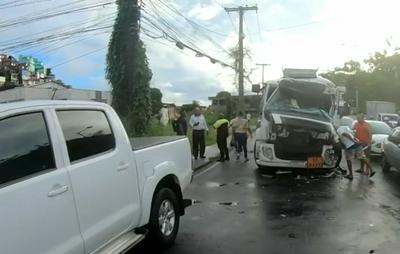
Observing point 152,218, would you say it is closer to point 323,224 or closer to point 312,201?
point 323,224

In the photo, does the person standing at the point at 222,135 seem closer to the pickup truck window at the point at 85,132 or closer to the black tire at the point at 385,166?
the black tire at the point at 385,166

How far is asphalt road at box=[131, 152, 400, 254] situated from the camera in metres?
7.47

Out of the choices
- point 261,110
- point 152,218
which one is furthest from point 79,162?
point 261,110

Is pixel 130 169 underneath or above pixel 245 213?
above

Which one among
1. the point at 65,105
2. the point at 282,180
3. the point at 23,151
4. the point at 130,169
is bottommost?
the point at 282,180

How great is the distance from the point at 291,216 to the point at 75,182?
5335 mm

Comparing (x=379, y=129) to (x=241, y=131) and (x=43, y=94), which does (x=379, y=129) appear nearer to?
(x=241, y=131)

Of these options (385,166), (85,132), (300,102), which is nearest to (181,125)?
(300,102)

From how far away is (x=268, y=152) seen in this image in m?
15.9

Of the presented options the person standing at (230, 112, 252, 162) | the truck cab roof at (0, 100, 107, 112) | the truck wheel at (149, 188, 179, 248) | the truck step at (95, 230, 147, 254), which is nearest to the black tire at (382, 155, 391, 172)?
the person standing at (230, 112, 252, 162)

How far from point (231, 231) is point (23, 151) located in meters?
4.37

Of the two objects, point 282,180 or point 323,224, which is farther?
point 282,180

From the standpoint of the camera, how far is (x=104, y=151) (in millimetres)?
5836

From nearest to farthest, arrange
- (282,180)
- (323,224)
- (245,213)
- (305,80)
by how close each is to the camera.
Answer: (323,224) → (245,213) → (282,180) → (305,80)
